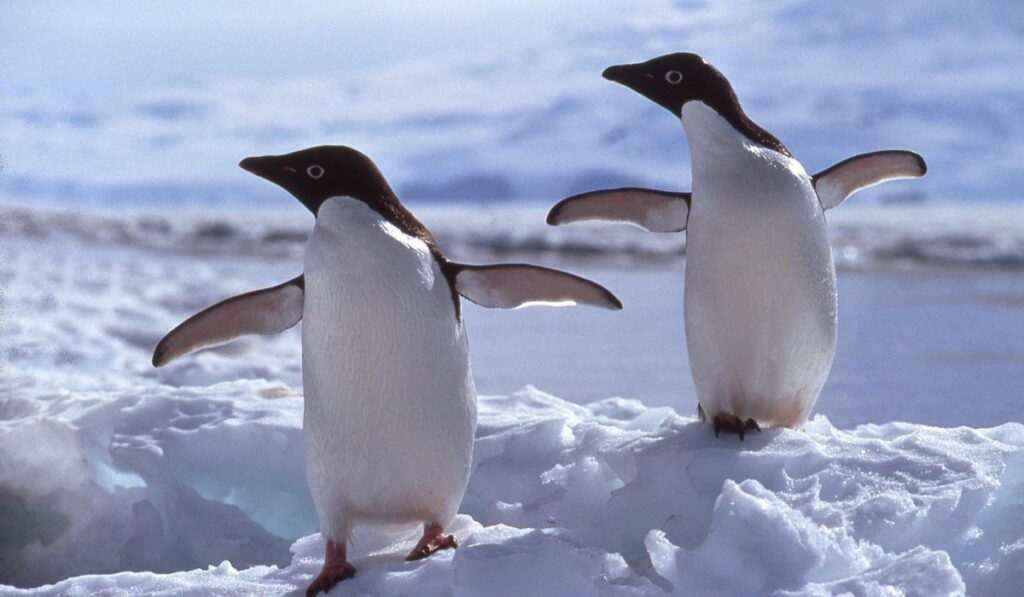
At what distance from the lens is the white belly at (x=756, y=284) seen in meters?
2.54

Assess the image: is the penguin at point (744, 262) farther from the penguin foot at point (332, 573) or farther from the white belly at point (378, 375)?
the penguin foot at point (332, 573)

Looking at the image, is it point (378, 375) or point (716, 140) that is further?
point (716, 140)

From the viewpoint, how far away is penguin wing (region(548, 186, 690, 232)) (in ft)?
9.19

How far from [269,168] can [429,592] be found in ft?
2.73

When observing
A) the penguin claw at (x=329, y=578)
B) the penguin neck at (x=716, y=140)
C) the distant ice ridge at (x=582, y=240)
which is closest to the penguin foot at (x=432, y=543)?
the penguin claw at (x=329, y=578)

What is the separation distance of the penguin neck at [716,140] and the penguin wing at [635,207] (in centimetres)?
17

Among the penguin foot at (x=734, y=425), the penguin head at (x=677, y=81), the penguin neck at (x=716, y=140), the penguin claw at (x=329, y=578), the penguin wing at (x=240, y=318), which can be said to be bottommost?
the penguin claw at (x=329, y=578)

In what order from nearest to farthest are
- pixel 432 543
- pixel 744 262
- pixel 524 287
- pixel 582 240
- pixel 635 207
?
pixel 432 543 < pixel 524 287 < pixel 744 262 < pixel 635 207 < pixel 582 240

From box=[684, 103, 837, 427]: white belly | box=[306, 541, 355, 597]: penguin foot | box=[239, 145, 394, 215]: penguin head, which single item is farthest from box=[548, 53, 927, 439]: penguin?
box=[306, 541, 355, 597]: penguin foot

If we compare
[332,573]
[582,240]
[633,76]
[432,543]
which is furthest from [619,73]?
[582,240]

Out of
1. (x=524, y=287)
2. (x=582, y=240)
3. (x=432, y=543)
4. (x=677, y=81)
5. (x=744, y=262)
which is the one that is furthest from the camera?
(x=582, y=240)

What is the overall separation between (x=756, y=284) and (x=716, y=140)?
31 cm

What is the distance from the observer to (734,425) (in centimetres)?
257

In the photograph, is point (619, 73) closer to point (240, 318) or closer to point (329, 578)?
point (240, 318)
